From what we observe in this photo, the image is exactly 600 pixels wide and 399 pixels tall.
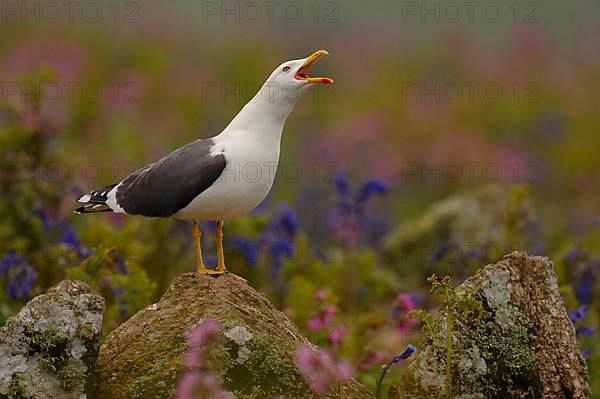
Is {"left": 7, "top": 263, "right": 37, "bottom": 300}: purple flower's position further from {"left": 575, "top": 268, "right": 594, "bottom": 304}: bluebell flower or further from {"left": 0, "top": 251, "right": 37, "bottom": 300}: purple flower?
{"left": 575, "top": 268, "right": 594, "bottom": 304}: bluebell flower

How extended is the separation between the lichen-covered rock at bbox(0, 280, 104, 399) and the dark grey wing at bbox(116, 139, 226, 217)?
0.87 meters

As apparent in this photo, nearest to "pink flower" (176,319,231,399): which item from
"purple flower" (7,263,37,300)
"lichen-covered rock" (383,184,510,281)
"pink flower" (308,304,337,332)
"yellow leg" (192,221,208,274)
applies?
"yellow leg" (192,221,208,274)

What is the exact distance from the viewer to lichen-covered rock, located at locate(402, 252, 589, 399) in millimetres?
4176

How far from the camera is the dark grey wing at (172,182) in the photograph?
4738 mm

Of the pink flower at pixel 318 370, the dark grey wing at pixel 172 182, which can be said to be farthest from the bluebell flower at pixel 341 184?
the pink flower at pixel 318 370

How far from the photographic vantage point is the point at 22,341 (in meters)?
3.94

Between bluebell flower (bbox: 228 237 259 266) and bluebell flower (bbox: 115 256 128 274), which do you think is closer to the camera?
→ bluebell flower (bbox: 115 256 128 274)

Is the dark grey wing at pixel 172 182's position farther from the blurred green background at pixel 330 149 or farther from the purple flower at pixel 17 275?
the purple flower at pixel 17 275

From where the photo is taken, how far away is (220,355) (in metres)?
4.07

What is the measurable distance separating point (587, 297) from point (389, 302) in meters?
1.83

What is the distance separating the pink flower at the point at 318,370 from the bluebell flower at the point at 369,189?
10.1 ft

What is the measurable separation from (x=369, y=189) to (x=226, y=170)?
268 cm

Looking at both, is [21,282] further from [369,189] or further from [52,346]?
[369,189]

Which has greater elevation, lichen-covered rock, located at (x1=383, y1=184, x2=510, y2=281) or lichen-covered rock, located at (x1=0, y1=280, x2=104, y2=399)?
lichen-covered rock, located at (x1=0, y1=280, x2=104, y2=399)
